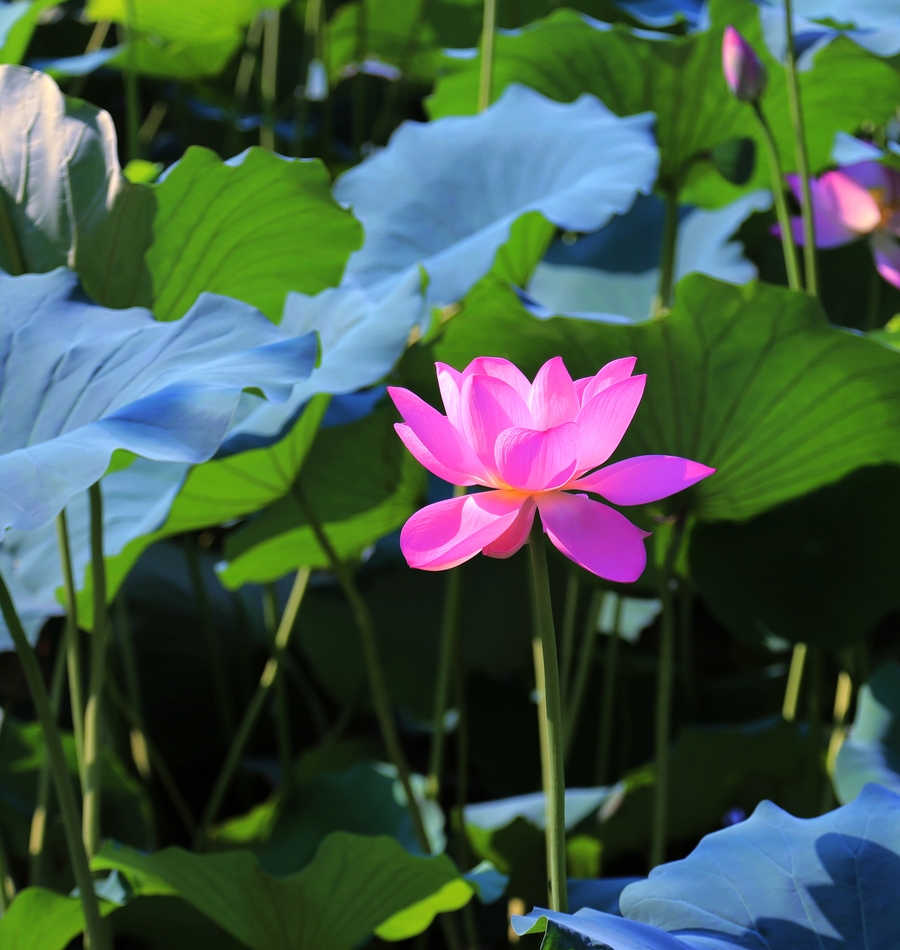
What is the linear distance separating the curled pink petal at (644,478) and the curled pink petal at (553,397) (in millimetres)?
31

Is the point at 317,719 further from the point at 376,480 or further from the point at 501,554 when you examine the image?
the point at 501,554

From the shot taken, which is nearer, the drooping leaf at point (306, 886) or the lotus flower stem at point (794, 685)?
the drooping leaf at point (306, 886)

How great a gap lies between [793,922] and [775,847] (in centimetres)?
4

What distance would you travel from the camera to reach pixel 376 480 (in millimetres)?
967

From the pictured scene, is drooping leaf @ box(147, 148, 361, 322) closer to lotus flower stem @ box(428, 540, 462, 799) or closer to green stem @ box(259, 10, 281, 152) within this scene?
lotus flower stem @ box(428, 540, 462, 799)

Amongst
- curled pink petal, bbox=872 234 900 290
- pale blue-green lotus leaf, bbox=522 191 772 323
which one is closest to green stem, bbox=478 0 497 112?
pale blue-green lotus leaf, bbox=522 191 772 323

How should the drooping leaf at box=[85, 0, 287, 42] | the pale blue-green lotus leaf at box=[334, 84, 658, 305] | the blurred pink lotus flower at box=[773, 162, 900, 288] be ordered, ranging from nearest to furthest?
the blurred pink lotus flower at box=[773, 162, 900, 288]
the pale blue-green lotus leaf at box=[334, 84, 658, 305]
the drooping leaf at box=[85, 0, 287, 42]

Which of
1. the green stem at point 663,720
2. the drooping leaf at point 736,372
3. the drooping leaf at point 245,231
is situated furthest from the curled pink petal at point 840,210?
the drooping leaf at point 245,231

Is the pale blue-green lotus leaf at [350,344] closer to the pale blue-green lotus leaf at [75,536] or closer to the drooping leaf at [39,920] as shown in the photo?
the pale blue-green lotus leaf at [75,536]

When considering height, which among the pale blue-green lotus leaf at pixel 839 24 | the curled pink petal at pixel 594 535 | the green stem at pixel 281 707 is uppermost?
the pale blue-green lotus leaf at pixel 839 24

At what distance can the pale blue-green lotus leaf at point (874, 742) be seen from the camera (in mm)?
795

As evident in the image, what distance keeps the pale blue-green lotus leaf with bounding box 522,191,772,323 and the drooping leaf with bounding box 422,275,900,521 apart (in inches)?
18.4

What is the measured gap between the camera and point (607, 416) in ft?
1.29

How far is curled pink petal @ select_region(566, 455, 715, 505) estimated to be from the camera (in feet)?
1.29
